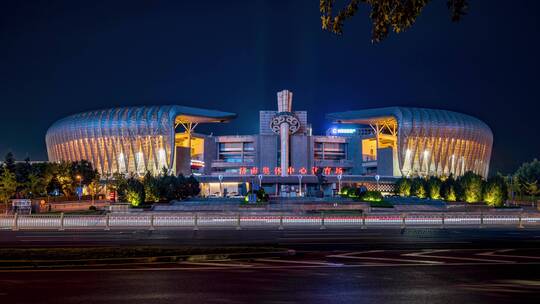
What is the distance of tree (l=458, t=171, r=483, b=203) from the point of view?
50.8m

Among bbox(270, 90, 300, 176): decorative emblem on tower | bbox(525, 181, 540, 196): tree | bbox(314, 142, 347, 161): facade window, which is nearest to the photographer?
bbox(525, 181, 540, 196): tree

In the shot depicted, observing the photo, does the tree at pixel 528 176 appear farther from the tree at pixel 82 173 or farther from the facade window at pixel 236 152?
the tree at pixel 82 173

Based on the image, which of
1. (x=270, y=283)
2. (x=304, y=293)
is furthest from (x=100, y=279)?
(x=304, y=293)

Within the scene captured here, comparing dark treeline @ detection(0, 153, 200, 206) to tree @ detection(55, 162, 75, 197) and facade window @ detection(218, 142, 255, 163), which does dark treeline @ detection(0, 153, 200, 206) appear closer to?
tree @ detection(55, 162, 75, 197)

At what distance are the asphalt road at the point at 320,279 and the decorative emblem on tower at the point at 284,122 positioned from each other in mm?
85091

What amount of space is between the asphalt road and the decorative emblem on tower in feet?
279

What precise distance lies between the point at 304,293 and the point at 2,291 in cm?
642

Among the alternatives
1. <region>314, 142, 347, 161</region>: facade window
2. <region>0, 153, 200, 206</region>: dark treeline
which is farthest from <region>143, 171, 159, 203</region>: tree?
<region>314, 142, 347, 161</region>: facade window

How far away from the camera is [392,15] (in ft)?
35.7

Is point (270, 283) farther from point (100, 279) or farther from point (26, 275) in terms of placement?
point (26, 275)

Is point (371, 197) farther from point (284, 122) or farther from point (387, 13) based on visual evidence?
point (284, 122)

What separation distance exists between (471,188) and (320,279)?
44048 millimetres

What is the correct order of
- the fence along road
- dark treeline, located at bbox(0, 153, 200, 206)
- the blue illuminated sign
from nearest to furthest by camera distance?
the fence along road → dark treeline, located at bbox(0, 153, 200, 206) → the blue illuminated sign

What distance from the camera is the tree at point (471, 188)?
50.8 meters
